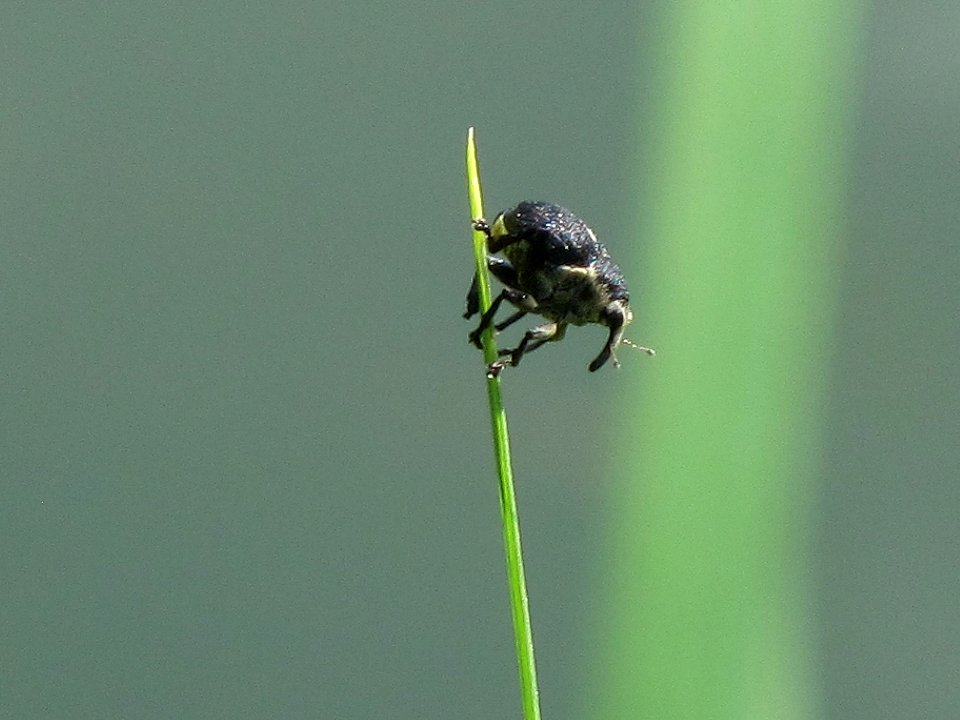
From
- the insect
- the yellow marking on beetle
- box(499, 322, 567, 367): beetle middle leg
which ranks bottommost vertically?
box(499, 322, 567, 367): beetle middle leg

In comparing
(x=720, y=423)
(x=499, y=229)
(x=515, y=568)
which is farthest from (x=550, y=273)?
(x=515, y=568)

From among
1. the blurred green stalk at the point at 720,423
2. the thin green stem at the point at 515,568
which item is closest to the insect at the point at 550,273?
the blurred green stalk at the point at 720,423

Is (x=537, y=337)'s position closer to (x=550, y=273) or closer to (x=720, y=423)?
(x=550, y=273)

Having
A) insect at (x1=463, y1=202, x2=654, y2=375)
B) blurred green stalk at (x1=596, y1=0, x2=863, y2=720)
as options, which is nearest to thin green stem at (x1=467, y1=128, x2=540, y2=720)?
blurred green stalk at (x1=596, y1=0, x2=863, y2=720)

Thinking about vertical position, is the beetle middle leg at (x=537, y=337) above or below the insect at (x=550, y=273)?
below

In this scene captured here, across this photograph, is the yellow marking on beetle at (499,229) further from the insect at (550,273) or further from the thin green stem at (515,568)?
the thin green stem at (515,568)

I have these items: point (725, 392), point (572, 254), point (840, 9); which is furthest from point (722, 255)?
point (840, 9)

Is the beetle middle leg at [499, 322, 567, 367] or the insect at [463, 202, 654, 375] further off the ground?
the insect at [463, 202, 654, 375]

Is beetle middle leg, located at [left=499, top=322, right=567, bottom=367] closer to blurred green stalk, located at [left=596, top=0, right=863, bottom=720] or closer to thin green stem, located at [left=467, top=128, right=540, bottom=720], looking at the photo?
blurred green stalk, located at [left=596, top=0, right=863, bottom=720]

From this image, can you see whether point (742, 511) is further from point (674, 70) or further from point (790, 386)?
point (674, 70)
